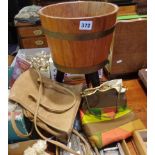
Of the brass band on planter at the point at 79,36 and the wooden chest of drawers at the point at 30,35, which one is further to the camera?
the wooden chest of drawers at the point at 30,35

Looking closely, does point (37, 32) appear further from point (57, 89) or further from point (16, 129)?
point (16, 129)

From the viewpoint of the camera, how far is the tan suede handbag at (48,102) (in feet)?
4.06

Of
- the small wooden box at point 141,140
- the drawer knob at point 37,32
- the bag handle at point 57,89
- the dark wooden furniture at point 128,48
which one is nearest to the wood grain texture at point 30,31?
the drawer knob at point 37,32

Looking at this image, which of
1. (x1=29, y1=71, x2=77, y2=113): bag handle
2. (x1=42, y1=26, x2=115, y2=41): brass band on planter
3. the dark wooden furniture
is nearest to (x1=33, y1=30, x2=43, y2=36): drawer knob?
the dark wooden furniture

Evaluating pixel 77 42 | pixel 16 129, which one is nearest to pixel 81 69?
pixel 77 42

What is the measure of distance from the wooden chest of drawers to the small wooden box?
1270 mm

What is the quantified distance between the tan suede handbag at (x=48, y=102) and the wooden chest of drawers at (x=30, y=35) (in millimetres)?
752

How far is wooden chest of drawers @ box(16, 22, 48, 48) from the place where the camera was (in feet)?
6.94

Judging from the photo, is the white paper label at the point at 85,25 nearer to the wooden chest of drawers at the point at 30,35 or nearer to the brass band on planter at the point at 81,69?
the brass band on planter at the point at 81,69

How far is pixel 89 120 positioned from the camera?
52.7 inches

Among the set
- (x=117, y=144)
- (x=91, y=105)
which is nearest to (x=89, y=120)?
(x=91, y=105)
